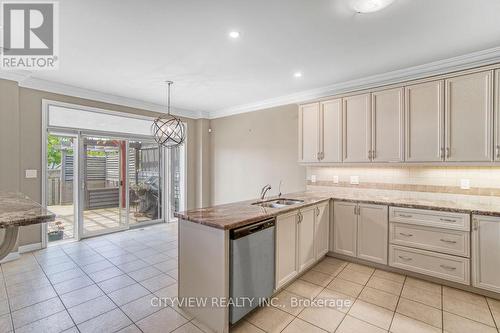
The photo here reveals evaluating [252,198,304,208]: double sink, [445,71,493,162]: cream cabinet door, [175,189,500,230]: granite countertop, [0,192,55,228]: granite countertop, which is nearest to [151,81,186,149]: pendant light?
[252,198,304,208]: double sink

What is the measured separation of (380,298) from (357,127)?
7.46ft

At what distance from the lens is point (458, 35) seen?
254 cm

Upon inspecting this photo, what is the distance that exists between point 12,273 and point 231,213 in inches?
121

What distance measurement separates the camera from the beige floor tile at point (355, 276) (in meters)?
2.98

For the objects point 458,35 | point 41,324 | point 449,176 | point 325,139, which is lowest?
point 41,324

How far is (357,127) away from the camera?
12.0ft

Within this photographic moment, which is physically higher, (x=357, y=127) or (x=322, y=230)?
(x=357, y=127)

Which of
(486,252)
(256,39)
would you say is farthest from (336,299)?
(256,39)

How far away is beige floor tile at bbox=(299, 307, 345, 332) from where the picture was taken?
2.16 meters

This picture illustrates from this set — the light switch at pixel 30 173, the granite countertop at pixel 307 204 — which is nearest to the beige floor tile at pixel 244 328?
the granite countertop at pixel 307 204

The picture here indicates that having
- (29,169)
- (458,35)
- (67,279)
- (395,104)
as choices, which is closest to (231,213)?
(67,279)

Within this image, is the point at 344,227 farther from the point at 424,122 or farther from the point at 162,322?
the point at 162,322

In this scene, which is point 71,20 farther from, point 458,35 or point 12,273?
point 458,35

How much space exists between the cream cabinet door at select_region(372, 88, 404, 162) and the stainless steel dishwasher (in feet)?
6.81
